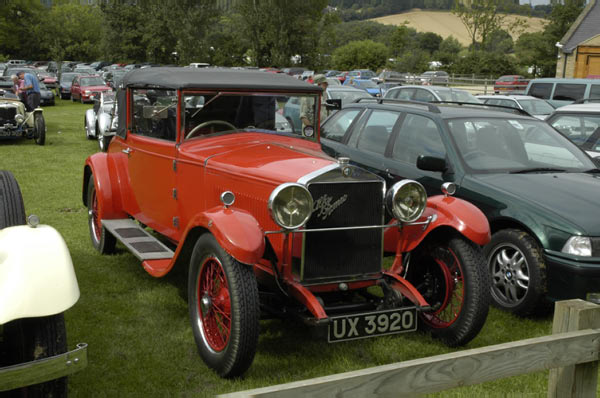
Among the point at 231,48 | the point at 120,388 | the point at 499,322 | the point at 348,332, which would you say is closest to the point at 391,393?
the point at 348,332

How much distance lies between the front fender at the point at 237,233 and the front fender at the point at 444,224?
4.12 ft

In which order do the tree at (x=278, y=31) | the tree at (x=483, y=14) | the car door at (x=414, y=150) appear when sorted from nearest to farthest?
1. the car door at (x=414, y=150)
2. the tree at (x=278, y=31)
3. the tree at (x=483, y=14)

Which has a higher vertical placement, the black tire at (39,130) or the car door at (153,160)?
the car door at (153,160)

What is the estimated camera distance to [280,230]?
13.5 ft

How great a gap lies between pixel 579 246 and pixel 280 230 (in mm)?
2487

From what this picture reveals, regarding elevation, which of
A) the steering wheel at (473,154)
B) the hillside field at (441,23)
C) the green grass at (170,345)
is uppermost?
the hillside field at (441,23)

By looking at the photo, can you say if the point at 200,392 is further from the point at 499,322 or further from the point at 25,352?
the point at 499,322

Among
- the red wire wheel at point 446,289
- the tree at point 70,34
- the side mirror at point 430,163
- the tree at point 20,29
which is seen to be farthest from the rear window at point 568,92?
the tree at point 20,29

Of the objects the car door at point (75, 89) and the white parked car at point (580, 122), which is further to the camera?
the car door at point (75, 89)

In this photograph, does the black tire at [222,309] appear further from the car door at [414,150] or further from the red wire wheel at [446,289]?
the car door at [414,150]

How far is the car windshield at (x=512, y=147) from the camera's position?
5.93 m

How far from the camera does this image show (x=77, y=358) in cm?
276

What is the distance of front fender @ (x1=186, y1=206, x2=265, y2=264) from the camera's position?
3.76m

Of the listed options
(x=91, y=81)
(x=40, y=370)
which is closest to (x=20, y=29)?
(x=91, y=81)
